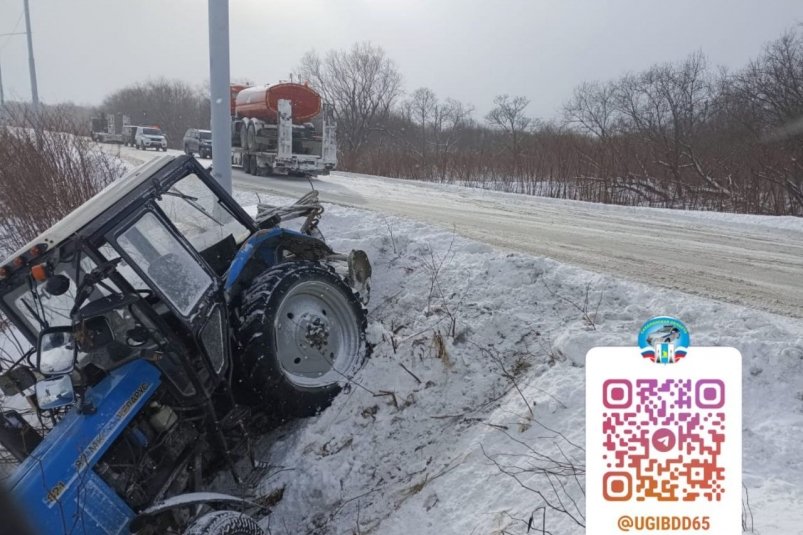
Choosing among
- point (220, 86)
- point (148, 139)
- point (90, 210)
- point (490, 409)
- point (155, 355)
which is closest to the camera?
point (155, 355)

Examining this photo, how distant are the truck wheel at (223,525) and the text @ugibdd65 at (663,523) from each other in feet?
6.65

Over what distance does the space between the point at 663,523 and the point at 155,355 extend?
2.85 metres

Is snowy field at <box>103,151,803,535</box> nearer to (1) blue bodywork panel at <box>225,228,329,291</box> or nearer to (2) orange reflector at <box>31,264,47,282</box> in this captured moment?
(1) blue bodywork panel at <box>225,228,329,291</box>

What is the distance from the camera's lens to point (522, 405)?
391cm

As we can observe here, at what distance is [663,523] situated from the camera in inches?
79.9

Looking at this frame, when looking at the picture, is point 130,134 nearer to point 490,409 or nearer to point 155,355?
point 155,355

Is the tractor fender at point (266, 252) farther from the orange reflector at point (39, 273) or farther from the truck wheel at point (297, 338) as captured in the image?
the orange reflector at point (39, 273)

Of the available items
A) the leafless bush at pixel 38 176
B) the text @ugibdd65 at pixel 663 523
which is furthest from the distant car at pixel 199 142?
the text @ugibdd65 at pixel 663 523

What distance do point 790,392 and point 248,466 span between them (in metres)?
3.82

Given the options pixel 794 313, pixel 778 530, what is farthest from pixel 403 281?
pixel 778 530

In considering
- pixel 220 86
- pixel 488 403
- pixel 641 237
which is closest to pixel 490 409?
pixel 488 403

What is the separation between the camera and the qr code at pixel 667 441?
2086 mm

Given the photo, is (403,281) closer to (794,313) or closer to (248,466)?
(248,466)

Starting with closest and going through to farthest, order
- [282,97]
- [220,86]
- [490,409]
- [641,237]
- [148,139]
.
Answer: [490,409] → [220,86] → [641,237] → [282,97] → [148,139]
